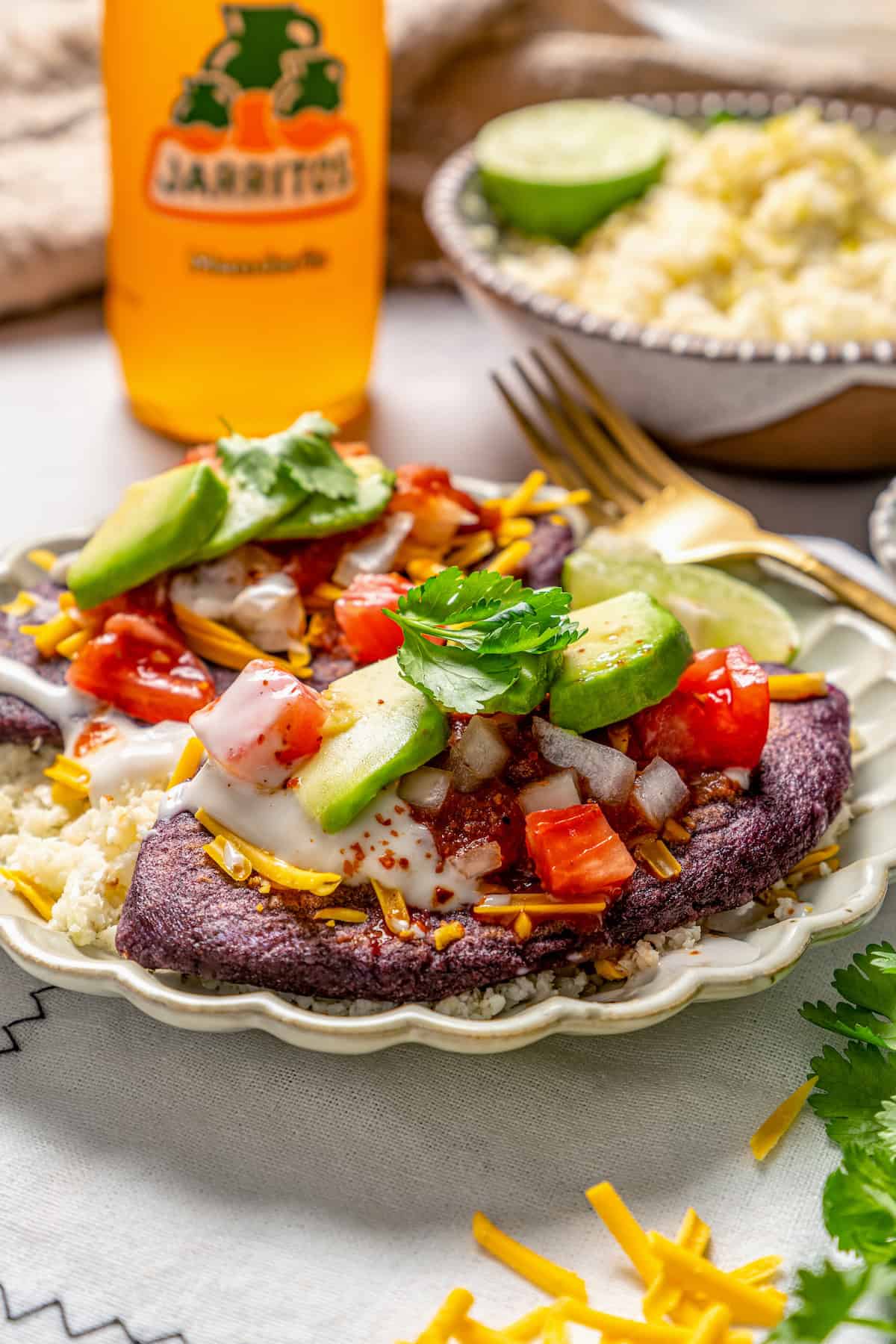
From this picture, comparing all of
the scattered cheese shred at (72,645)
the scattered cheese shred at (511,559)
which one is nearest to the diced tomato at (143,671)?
the scattered cheese shred at (72,645)

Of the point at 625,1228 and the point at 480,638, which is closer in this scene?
the point at 625,1228

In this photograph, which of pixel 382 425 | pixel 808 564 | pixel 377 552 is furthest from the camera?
pixel 382 425

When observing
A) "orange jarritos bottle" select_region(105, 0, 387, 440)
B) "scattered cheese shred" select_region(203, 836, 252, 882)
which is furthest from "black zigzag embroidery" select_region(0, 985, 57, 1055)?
"orange jarritos bottle" select_region(105, 0, 387, 440)

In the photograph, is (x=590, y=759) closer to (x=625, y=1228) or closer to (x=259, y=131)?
(x=625, y=1228)

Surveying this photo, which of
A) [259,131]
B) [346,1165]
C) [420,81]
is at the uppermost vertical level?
[259,131]

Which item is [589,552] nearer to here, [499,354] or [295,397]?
[295,397]

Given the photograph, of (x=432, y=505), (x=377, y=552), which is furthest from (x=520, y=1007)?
(x=432, y=505)

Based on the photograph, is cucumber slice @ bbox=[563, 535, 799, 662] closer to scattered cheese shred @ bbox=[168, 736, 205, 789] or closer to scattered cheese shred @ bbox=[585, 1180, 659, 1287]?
scattered cheese shred @ bbox=[168, 736, 205, 789]
